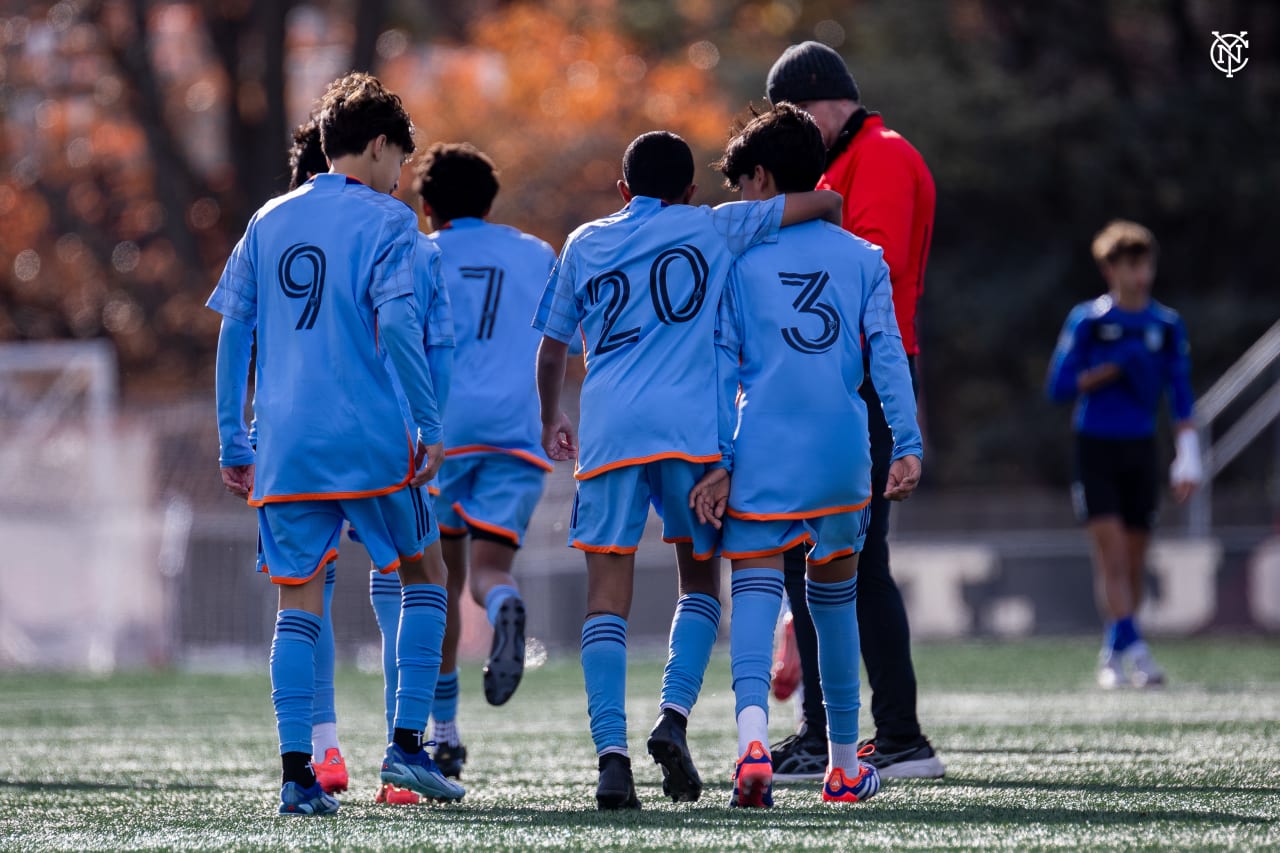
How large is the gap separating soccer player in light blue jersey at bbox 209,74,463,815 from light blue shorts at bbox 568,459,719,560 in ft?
1.39

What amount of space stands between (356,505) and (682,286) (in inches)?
40.8

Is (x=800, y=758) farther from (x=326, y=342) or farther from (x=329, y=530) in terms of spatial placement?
(x=326, y=342)

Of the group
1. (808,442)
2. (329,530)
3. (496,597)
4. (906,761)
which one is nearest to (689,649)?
(808,442)

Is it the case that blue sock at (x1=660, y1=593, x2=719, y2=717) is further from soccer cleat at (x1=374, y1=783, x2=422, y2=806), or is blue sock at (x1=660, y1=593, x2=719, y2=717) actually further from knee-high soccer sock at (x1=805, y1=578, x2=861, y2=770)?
soccer cleat at (x1=374, y1=783, x2=422, y2=806)

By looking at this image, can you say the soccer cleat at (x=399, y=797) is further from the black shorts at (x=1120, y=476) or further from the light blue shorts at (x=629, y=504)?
the black shorts at (x=1120, y=476)

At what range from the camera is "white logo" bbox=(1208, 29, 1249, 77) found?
79.5 ft

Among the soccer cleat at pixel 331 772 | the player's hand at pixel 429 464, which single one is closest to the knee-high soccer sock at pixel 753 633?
the player's hand at pixel 429 464

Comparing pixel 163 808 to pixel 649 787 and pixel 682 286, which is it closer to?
pixel 649 787

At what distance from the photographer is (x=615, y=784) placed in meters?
5.08

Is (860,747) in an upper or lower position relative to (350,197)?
lower

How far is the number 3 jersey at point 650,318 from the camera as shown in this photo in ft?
17.1

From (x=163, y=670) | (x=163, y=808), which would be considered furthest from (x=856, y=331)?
(x=163, y=670)

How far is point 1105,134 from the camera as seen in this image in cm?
2525

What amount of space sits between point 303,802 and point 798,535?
1.45 m
